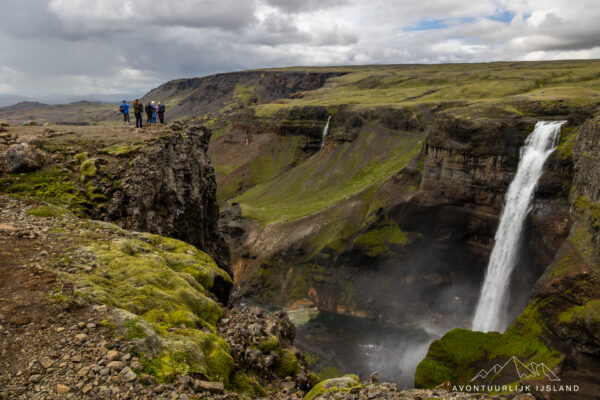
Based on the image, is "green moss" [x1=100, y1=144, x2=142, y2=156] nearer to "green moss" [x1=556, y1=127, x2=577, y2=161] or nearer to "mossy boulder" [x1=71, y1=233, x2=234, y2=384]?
"mossy boulder" [x1=71, y1=233, x2=234, y2=384]

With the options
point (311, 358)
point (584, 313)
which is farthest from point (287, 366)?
point (311, 358)

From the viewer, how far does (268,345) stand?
55.3ft

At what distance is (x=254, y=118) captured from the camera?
152 meters

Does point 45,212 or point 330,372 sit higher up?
point 45,212

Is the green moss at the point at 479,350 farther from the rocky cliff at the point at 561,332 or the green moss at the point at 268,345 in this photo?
the green moss at the point at 268,345

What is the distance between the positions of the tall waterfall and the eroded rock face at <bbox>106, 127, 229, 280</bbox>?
117 feet

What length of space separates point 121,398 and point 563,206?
165ft

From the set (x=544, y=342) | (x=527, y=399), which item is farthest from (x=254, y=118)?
(x=527, y=399)

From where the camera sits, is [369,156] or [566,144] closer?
[566,144]

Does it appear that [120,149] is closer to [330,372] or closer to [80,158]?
[80,158]

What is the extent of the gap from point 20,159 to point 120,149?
7259 millimetres

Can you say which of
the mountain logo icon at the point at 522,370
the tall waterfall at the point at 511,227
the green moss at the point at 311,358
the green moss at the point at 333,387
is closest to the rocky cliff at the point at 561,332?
the mountain logo icon at the point at 522,370

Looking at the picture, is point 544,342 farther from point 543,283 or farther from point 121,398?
point 121,398

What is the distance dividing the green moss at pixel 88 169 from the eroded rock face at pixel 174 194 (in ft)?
6.54
